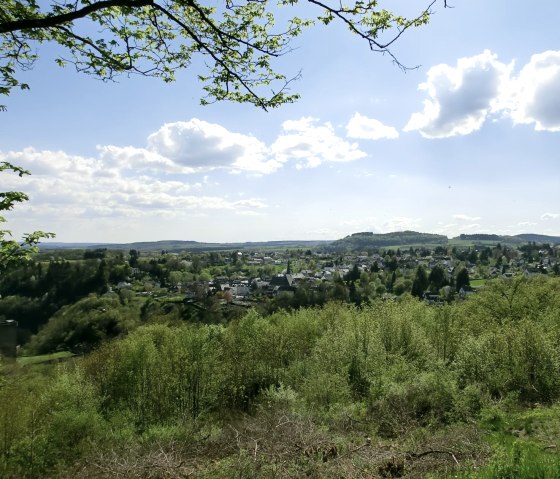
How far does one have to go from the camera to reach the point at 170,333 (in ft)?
117

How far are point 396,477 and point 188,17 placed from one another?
27.6ft

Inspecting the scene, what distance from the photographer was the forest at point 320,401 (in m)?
8.36

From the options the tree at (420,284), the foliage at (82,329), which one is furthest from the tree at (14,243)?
the tree at (420,284)

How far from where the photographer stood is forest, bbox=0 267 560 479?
836 cm

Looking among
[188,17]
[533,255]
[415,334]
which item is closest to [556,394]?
[415,334]

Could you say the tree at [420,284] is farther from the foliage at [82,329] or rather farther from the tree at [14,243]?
the tree at [14,243]

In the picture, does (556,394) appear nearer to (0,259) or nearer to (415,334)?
(415,334)

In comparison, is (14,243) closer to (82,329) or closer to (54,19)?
(54,19)

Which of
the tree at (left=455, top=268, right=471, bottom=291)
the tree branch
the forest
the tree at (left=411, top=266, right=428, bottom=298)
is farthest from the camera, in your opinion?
the tree at (left=455, top=268, right=471, bottom=291)

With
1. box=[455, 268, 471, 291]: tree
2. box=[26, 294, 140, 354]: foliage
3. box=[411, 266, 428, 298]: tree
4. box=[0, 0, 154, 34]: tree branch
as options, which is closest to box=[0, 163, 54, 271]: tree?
box=[0, 0, 154, 34]: tree branch

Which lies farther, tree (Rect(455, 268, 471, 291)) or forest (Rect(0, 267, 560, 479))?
tree (Rect(455, 268, 471, 291))

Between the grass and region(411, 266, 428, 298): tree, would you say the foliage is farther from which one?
region(411, 266, 428, 298): tree

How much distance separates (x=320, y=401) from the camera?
18.1 m

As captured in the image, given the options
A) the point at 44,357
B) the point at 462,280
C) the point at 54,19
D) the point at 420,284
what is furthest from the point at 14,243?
the point at 462,280
